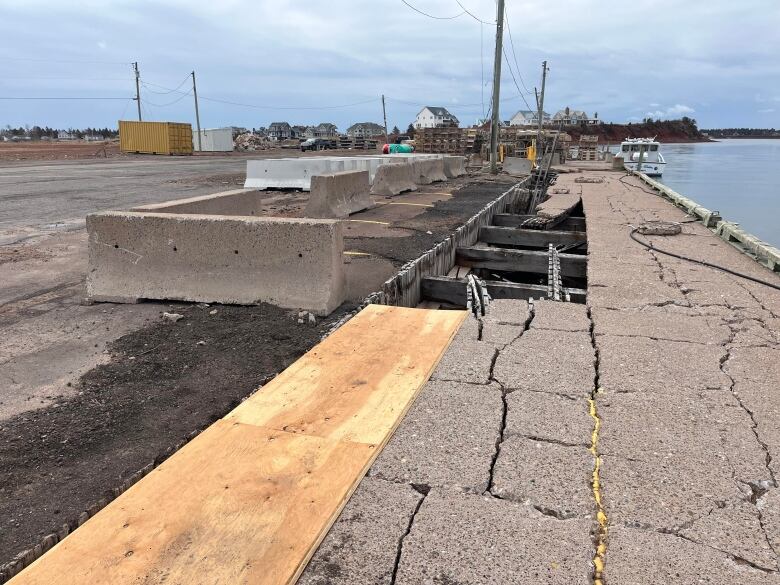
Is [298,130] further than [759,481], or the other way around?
[298,130]

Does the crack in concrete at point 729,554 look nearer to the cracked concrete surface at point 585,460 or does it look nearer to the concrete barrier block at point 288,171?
the cracked concrete surface at point 585,460

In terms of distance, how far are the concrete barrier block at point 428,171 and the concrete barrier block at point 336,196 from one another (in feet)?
19.6

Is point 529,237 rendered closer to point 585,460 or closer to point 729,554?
point 585,460

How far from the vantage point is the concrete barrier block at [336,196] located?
11.9 m

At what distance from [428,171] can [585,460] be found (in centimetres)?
1848

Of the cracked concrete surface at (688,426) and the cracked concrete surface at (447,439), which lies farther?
the cracked concrete surface at (447,439)

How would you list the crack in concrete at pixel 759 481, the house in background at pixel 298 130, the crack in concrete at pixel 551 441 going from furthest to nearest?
the house in background at pixel 298 130 < the crack in concrete at pixel 551 441 < the crack in concrete at pixel 759 481

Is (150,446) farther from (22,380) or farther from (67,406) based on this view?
(22,380)

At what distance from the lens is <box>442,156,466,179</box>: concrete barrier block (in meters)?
23.6

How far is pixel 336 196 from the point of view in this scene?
1227 cm

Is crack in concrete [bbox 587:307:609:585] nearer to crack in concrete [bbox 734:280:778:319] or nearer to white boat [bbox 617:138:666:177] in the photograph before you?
crack in concrete [bbox 734:280:778:319]

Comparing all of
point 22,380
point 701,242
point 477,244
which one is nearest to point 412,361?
point 22,380

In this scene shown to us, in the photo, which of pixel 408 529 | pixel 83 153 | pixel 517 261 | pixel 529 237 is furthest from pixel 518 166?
pixel 83 153

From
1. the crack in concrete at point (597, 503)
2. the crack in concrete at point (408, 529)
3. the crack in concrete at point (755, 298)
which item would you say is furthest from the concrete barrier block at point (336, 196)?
the crack in concrete at point (408, 529)
